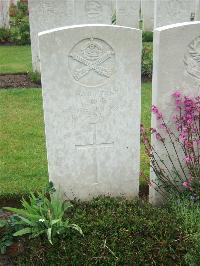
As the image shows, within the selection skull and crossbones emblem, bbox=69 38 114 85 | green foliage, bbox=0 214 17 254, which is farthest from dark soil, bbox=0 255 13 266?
skull and crossbones emblem, bbox=69 38 114 85

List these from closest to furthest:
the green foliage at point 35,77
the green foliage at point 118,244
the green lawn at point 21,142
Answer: the green foliage at point 118,244
the green lawn at point 21,142
the green foliage at point 35,77

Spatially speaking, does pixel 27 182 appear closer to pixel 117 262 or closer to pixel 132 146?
pixel 132 146

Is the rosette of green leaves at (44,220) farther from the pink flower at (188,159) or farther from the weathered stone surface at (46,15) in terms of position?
the weathered stone surface at (46,15)

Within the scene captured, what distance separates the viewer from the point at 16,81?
32.2 feet

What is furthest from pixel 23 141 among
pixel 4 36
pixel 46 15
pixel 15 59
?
pixel 4 36

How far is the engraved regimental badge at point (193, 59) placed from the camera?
13.7 ft

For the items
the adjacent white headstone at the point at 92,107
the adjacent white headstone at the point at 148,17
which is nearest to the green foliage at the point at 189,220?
the adjacent white headstone at the point at 92,107

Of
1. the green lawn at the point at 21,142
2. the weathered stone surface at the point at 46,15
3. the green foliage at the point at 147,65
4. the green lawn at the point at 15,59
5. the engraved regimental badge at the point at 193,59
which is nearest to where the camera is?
the engraved regimental badge at the point at 193,59

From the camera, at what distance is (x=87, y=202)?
4.52m

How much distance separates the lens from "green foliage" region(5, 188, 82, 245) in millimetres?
3828

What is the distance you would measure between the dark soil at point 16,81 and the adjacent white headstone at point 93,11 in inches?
67.5

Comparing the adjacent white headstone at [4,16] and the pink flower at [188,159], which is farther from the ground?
the adjacent white headstone at [4,16]

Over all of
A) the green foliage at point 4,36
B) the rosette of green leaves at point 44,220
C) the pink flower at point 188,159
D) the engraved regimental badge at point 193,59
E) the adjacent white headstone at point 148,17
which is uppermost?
the engraved regimental badge at point 193,59

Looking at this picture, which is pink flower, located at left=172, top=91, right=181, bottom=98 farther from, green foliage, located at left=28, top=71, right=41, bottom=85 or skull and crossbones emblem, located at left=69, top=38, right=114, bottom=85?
green foliage, located at left=28, top=71, right=41, bottom=85
